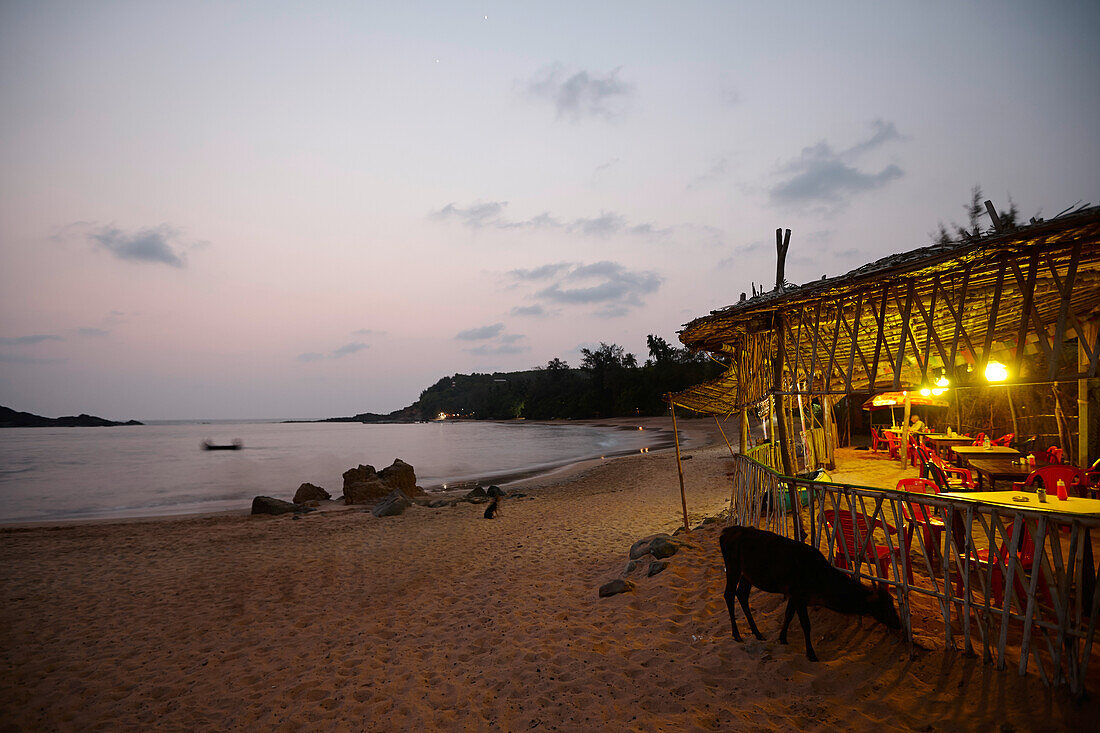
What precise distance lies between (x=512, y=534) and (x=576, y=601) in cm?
472

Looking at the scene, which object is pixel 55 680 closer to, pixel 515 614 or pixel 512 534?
pixel 515 614

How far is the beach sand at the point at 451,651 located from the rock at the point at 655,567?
15 cm

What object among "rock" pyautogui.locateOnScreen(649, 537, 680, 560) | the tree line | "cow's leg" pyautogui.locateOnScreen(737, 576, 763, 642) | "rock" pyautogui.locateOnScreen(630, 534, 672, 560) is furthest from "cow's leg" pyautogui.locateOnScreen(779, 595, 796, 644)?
the tree line

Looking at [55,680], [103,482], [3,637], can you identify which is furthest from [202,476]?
[55,680]

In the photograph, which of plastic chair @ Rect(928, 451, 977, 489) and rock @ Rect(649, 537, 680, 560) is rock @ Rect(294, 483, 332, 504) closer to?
rock @ Rect(649, 537, 680, 560)

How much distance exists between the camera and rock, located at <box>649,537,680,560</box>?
7699 millimetres

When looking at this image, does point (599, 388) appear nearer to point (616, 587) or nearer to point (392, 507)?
point (392, 507)

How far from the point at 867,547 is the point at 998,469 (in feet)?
13.3

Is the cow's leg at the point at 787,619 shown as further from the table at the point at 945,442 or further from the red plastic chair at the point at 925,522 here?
the table at the point at 945,442

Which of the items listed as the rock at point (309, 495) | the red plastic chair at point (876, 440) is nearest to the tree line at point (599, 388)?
the red plastic chair at point (876, 440)

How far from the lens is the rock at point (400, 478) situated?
19.9m

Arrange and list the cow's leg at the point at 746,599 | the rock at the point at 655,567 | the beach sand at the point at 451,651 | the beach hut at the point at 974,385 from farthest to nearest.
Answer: the rock at the point at 655,567
the cow's leg at the point at 746,599
the beach sand at the point at 451,651
the beach hut at the point at 974,385

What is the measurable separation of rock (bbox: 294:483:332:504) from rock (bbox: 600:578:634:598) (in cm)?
1575

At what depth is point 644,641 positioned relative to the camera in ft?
17.2
